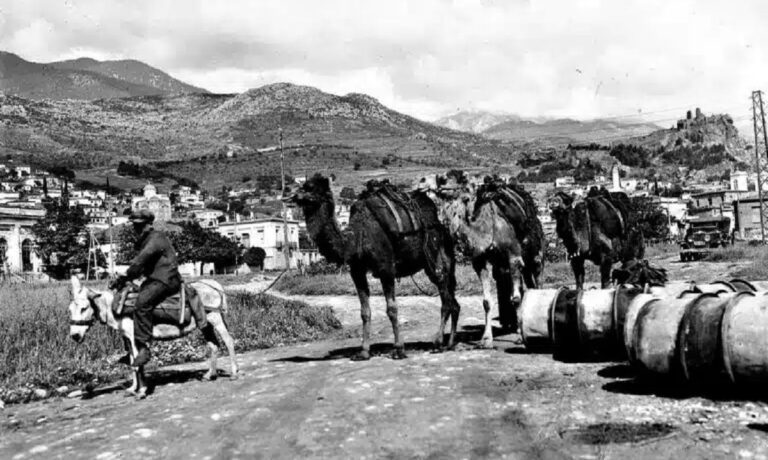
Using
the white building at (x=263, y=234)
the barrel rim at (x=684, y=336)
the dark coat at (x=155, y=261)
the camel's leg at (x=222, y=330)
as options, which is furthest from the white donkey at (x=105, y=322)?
the white building at (x=263, y=234)

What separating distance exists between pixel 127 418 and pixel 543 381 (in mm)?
4949

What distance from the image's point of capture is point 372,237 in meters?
11.4

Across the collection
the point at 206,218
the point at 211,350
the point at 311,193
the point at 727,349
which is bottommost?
the point at 211,350

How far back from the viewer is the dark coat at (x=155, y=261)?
375 inches

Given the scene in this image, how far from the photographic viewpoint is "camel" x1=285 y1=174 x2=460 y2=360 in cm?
1135

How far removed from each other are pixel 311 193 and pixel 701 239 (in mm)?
37498

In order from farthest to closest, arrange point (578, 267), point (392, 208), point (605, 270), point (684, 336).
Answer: point (578, 267) → point (605, 270) → point (392, 208) → point (684, 336)

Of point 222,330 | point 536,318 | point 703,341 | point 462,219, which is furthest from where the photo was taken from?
point 462,219

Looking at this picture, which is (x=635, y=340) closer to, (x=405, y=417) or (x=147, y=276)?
(x=405, y=417)

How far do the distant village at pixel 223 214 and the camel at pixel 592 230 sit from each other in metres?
37.8

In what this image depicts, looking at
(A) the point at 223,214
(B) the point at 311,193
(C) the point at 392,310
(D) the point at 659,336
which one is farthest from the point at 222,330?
(A) the point at 223,214

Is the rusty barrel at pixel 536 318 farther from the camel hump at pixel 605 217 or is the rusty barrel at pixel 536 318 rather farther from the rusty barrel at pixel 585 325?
the camel hump at pixel 605 217

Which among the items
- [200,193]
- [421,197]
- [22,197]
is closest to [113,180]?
[200,193]

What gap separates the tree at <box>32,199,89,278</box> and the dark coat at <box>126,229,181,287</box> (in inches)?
2698
